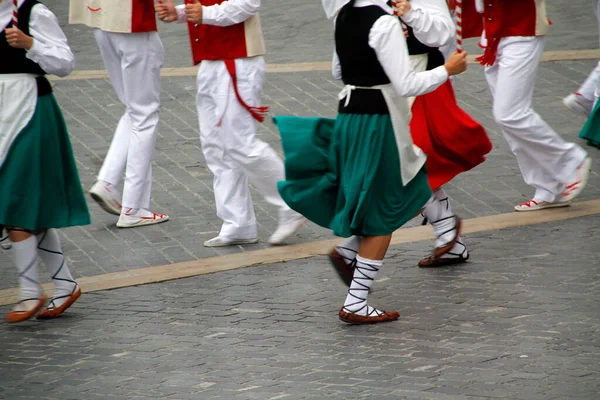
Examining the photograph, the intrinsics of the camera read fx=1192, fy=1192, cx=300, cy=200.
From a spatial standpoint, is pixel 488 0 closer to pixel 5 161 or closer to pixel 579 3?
pixel 5 161

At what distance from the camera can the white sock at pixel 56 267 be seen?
260 inches

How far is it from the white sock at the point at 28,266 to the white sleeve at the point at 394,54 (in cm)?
217

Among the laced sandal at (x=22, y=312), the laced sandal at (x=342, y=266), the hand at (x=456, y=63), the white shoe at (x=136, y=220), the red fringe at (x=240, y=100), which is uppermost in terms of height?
the hand at (x=456, y=63)

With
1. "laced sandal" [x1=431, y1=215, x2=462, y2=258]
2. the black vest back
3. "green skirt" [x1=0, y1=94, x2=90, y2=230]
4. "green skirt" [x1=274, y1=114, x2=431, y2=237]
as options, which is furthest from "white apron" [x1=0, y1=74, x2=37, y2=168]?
"laced sandal" [x1=431, y1=215, x2=462, y2=258]

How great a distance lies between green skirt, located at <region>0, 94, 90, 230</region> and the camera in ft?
21.0

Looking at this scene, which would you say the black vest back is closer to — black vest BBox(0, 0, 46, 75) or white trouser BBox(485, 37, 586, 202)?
black vest BBox(0, 0, 46, 75)

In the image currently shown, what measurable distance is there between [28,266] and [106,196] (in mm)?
2002

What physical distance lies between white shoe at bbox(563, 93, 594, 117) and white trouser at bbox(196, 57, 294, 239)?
313 cm

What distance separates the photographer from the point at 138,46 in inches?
330

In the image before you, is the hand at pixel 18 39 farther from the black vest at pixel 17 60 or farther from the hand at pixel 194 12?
the hand at pixel 194 12

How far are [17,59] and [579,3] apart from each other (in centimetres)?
1000

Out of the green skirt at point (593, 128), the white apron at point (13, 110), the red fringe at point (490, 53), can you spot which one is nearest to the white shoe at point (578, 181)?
the green skirt at point (593, 128)


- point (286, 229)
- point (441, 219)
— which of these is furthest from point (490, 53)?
point (286, 229)

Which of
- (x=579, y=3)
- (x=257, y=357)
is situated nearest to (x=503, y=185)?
(x=257, y=357)
